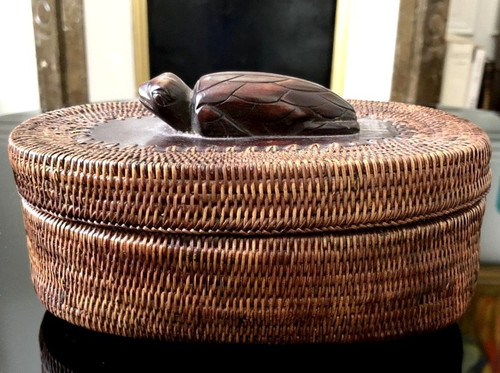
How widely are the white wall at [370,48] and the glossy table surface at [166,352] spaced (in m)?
1.44

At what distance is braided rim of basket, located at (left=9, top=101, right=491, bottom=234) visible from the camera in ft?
1.58

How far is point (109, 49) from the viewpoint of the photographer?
1.85 metres

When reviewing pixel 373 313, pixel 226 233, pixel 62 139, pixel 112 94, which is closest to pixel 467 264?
pixel 373 313

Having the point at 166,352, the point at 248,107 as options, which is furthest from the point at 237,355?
the point at 248,107

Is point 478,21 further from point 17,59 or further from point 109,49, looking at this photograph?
point 17,59

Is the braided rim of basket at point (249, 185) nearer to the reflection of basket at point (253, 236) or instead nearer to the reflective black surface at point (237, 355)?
the reflection of basket at point (253, 236)

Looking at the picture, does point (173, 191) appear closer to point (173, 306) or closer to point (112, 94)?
point (173, 306)

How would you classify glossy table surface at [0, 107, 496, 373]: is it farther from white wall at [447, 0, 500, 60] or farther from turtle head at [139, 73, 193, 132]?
white wall at [447, 0, 500, 60]

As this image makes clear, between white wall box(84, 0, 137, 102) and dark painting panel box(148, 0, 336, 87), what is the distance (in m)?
0.08

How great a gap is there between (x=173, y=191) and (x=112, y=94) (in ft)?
4.95

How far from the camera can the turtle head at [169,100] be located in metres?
0.60

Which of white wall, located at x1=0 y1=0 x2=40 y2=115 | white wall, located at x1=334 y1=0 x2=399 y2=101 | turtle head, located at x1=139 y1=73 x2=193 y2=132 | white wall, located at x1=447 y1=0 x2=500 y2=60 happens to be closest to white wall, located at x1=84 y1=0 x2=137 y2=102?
white wall, located at x1=0 y1=0 x2=40 y2=115

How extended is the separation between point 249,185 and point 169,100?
0.57 ft

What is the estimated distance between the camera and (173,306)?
1.67 feet
